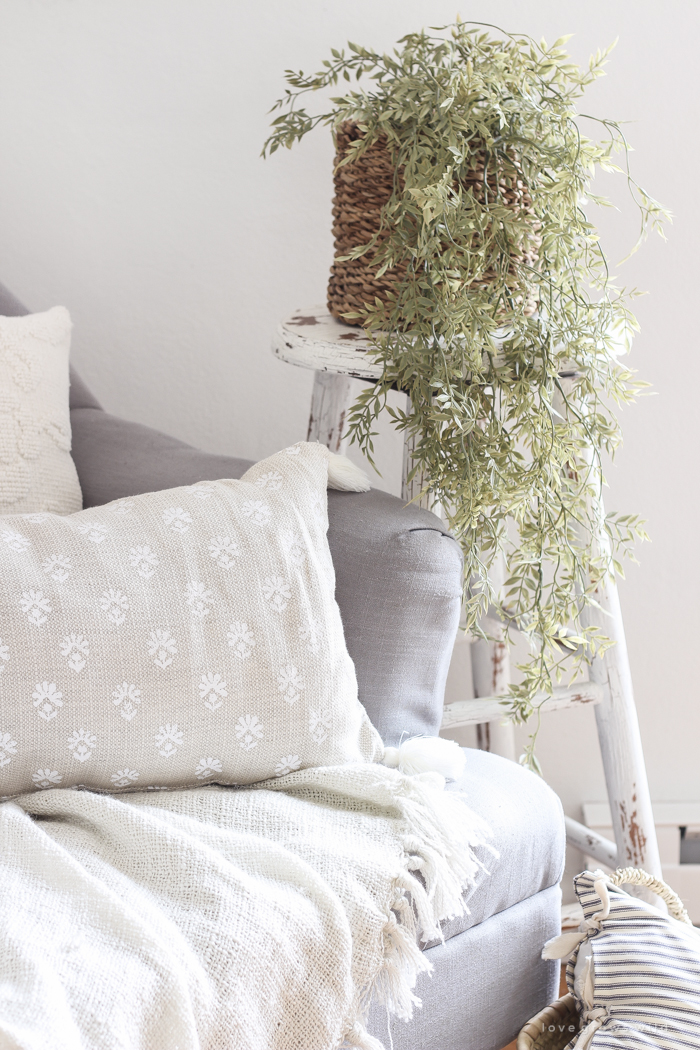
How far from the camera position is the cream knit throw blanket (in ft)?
1.86

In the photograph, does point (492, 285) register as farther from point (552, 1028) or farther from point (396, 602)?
point (552, 1028)

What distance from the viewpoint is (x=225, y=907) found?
0.63 m

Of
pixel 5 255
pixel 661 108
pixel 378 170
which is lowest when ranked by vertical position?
pixel 5 255

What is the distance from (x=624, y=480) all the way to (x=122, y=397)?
2.88ft

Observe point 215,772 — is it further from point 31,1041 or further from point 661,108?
point 661,108

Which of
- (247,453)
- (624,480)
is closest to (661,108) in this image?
(624,480)

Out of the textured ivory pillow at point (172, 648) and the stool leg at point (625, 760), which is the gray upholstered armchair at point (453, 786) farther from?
the stool leg at point (625, 760)

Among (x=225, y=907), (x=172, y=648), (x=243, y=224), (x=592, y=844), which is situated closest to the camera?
(x=225, y=907)

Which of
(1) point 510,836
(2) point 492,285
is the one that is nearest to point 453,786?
(1) point 510,836

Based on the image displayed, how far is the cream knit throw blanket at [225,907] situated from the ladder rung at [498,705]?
36 cm

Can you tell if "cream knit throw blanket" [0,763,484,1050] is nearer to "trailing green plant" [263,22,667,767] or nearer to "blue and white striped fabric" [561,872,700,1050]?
"blue and white striped fabric" [561,872,700,1050]

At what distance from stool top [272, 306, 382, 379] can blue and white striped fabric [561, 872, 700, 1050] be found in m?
0.62

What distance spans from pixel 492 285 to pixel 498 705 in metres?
0.55

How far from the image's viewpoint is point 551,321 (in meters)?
0.94
